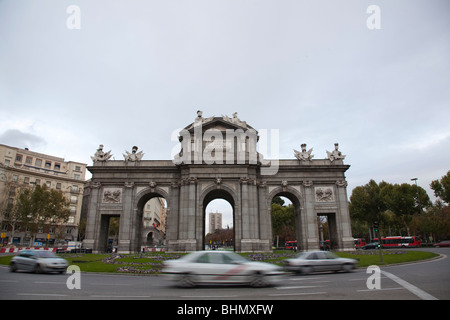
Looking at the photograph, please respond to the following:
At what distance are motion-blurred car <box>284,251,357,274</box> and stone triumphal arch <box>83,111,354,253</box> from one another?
1993cm

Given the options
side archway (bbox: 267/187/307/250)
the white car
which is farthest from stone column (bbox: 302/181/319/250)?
the white car

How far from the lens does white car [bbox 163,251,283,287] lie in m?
12.8

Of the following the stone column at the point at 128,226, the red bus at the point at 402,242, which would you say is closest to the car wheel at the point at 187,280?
the stone column at the point at 128,226

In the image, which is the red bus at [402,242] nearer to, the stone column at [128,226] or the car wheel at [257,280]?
the stone column at [128,226]

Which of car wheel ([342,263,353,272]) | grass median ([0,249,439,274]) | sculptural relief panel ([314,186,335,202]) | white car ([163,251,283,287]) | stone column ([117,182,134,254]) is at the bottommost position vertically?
grass median ([0,249,439,274])

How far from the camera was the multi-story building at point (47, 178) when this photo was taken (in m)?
64.8

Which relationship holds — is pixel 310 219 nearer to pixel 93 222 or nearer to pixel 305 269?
pixel 305 269

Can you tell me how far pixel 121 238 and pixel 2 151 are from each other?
42381mm

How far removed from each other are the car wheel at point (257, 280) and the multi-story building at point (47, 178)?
6126 centimetres

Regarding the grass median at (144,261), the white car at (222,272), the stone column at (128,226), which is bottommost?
the grass median at (144,261)

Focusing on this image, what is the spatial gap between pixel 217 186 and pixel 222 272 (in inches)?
1106

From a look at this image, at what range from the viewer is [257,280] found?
1294 cm
